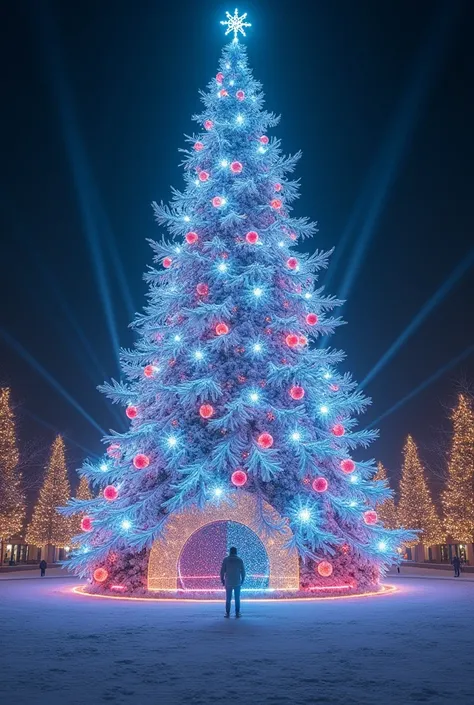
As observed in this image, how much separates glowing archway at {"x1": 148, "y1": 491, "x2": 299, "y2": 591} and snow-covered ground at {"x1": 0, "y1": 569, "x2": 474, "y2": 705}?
3.43 m

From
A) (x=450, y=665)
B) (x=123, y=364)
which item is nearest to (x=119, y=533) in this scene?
(x=123, y=364)

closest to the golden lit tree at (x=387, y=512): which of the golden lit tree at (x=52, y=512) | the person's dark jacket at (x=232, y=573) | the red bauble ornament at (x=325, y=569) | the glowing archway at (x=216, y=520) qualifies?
the golden lit tree at (x=52, y=512)

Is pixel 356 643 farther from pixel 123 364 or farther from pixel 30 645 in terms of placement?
pixel 123 364

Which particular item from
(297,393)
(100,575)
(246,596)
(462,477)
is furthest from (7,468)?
(462,477)

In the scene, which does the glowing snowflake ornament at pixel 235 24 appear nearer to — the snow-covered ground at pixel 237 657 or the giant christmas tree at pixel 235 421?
the giant christmas tree at pixel 235 421

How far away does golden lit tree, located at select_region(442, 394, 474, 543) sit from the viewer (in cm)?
4078

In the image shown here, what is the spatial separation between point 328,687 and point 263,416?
477 inches

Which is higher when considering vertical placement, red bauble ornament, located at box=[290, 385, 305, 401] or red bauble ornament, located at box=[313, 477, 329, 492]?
red bauble ornament, located at box=[290, 385, 305, 401]

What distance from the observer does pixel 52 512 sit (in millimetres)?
55500

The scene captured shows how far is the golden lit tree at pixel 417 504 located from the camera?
57.8m

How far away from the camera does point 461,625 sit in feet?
36.1

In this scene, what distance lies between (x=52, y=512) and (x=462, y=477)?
36434mm

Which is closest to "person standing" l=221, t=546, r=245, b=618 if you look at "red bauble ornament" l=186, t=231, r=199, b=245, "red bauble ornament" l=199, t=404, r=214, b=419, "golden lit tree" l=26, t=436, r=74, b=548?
"red bauble ornament" l=199, t=404, r=214, b=419

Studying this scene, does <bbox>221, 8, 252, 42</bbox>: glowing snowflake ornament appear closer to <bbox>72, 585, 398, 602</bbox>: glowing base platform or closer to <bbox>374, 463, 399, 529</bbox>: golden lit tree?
<bbox>72, 585, 398, 602</bbox>: glowing base platform
